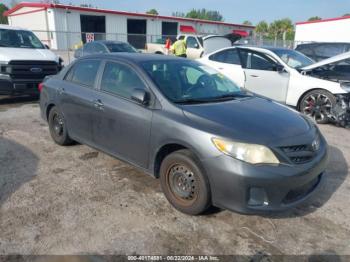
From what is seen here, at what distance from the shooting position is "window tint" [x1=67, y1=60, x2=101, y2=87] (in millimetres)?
4450

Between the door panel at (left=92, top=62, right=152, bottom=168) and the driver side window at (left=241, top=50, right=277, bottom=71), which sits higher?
the driver side window at (left=241, top=50, right=277, bottom=71)

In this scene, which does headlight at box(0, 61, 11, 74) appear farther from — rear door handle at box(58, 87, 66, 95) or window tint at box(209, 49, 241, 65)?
window tint at box(209, 49, 241, 65)

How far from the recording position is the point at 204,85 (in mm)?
4102

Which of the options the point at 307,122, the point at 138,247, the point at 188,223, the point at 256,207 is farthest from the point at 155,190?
the point at 307,122

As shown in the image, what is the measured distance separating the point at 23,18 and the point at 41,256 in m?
39.9

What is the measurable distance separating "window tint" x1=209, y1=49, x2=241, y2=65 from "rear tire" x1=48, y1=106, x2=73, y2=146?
475cm

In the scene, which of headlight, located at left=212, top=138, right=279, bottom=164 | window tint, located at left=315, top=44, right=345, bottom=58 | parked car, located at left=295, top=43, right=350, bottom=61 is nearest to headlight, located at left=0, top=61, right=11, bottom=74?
headlight, located at left=212, top=138, right=279, bottom=164

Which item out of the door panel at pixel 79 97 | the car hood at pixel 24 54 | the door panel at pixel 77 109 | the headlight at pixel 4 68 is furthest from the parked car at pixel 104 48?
the door panel at pixel 77 109

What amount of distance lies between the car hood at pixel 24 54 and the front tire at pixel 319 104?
676cm

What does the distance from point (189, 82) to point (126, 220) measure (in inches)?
73.5

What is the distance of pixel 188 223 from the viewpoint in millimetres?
3227

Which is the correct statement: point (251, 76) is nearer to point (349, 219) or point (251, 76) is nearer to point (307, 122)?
point (307, 122)

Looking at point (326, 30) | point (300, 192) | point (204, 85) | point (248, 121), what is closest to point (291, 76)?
point (204, 85)

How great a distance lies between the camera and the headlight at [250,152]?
287cm
